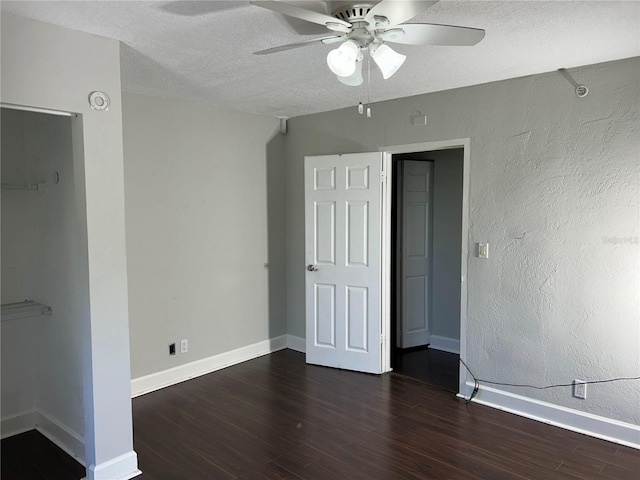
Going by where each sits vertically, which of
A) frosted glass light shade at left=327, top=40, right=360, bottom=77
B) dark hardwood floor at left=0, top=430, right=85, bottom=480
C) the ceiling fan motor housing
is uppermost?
the ceiling fan motor housing

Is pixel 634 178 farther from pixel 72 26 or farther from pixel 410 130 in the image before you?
pixel 72 26

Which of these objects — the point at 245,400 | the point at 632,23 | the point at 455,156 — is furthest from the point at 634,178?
the point at 245,400

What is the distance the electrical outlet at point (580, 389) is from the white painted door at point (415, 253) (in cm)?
200

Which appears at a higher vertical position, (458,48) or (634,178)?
(458,48)

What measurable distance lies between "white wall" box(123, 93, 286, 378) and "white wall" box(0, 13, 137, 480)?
1.20m

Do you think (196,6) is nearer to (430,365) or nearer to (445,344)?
(430,365)

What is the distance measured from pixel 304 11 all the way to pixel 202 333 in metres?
3.23

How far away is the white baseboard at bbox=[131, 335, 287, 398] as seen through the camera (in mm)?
3881

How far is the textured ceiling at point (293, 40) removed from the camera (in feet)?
7.03

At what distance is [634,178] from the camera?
2.91 metres

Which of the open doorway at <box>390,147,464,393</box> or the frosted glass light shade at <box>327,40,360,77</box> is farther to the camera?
the open doorway at <box>390,147,464,393</box>

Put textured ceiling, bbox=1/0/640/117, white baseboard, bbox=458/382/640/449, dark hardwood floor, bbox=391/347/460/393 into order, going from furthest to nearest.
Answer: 1. dark hardwood floor, bbox=391/347/460/393
2. white baseboard, bbox=458/382/640/449
3. textured ceiling, bbox=1/0/640/117

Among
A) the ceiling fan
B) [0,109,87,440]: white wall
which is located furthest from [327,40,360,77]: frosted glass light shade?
[0,109,87,440]: white wall

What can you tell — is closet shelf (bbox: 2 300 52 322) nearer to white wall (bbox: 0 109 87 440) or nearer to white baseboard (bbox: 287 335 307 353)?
white wall (bbox: 0 109 87 440)
